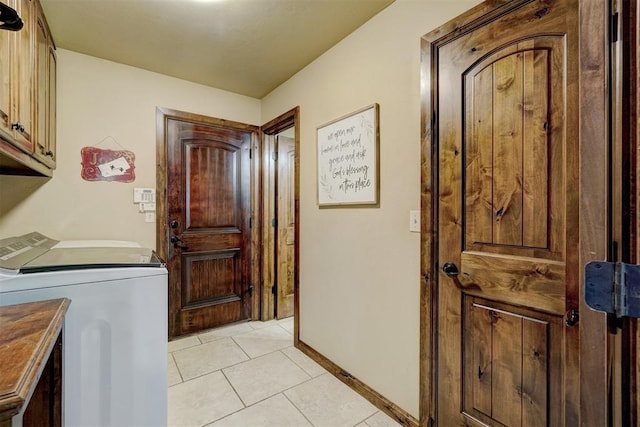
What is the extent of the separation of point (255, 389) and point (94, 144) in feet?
7.09

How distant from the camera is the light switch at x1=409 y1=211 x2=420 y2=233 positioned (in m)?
1.53

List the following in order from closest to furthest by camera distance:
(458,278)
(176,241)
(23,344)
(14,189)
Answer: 1. (23,344)
2. (458,278)
3. (14,189)
4. (176,241)

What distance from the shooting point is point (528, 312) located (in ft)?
3.79

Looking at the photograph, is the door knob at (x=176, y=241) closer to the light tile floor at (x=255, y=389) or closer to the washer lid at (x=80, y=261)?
the light tile floor at (x=255, y=389)

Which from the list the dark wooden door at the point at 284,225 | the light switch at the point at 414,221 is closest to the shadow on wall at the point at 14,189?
the dark wooden door at the point at 284,225

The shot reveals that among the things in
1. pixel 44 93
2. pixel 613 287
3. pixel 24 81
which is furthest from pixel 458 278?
pixel 44 93

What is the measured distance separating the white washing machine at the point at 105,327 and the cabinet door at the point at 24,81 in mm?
541

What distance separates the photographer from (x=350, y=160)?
1938 mm

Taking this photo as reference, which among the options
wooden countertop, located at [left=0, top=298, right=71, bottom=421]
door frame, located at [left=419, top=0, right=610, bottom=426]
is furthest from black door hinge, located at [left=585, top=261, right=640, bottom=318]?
wooden countertop, located at [left=0, top=298, right=71, bottom=421]

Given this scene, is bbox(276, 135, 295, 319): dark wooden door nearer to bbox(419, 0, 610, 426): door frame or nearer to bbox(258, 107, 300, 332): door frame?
bbox(258, 107, 300, 332): door frame

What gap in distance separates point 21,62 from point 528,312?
7.90 ft

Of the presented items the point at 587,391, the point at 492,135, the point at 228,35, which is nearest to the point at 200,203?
the point at 228,35

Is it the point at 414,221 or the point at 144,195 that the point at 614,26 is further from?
the point at 144,195

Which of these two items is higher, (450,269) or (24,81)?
(24,81)
